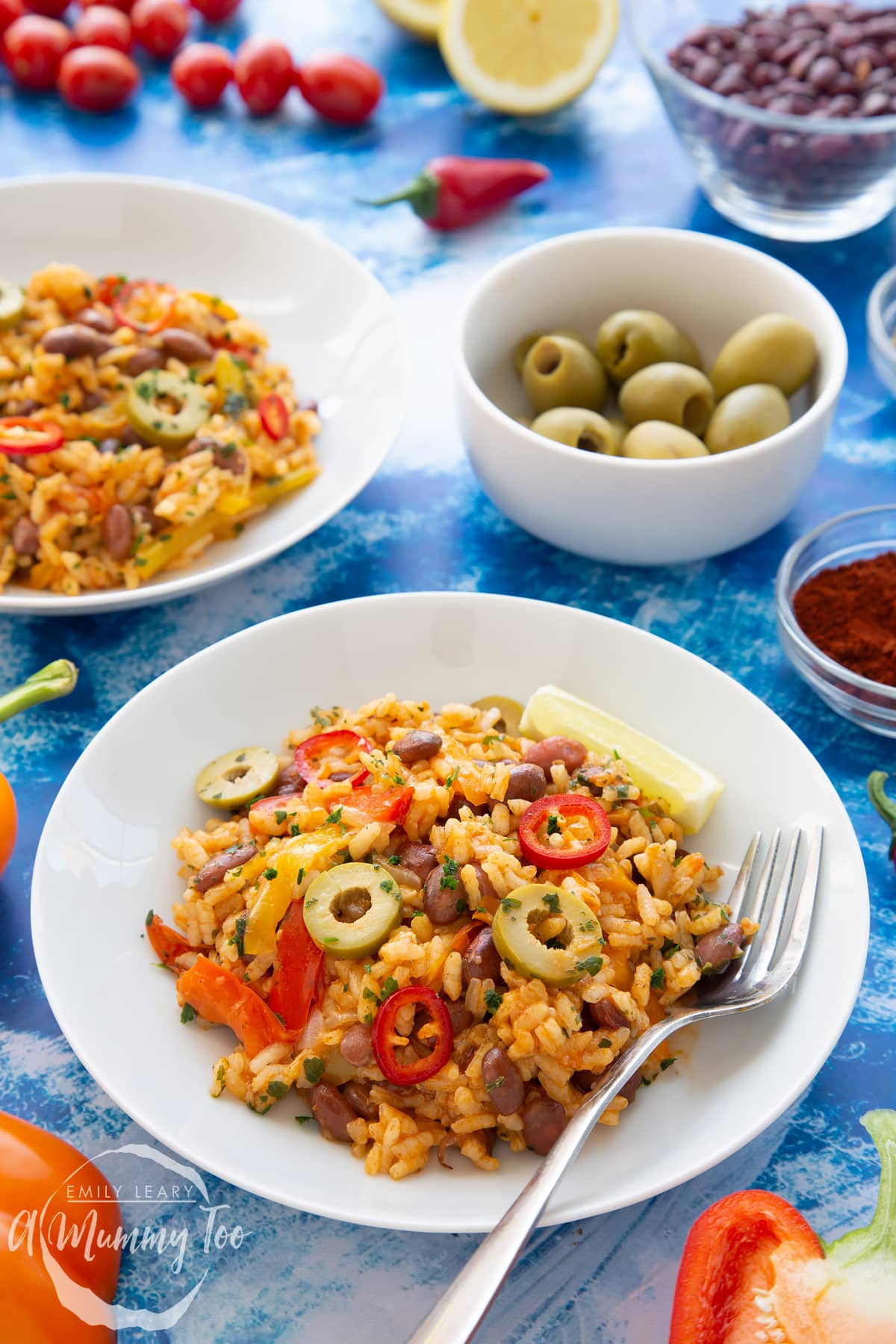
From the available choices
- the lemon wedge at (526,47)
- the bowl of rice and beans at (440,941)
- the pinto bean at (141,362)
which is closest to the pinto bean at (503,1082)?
the bowl of rice and beans at (440,941)

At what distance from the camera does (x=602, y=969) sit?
6.12ft

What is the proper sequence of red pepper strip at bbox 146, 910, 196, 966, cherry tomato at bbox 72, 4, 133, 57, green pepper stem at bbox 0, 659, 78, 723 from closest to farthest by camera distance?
1. red pepper strip at bbox 146, 910, 196, 966
2. green pepper stem at bbox 0, 659, 78, 723
3. cherry tomato at bbox 72, 4, 133, 57

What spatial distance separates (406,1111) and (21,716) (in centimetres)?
126

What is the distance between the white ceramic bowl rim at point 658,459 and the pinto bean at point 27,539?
1035mm

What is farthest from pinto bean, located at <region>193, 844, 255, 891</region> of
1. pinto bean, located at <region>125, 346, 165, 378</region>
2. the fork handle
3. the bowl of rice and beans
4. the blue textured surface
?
pinto bean, located at <region>125, 346, 165, 378</region>

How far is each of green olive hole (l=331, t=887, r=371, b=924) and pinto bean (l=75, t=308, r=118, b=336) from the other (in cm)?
179

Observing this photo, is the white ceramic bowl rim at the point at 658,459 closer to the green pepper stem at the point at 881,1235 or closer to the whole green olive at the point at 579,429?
the whole green olive at the point at 579,429

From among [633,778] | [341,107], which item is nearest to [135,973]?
[633,778]

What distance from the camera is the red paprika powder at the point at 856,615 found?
2492 millimetres

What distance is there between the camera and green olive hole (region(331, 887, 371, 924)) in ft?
6.20

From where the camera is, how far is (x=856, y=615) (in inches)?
102

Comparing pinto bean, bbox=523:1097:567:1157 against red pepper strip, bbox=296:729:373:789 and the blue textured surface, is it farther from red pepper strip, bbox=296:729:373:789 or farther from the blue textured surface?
red pepper strip, bbox=296:729:373:789

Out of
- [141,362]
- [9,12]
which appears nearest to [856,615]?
[141,362]

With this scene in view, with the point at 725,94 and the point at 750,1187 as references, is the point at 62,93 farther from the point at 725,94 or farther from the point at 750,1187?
the point at 750,1187
